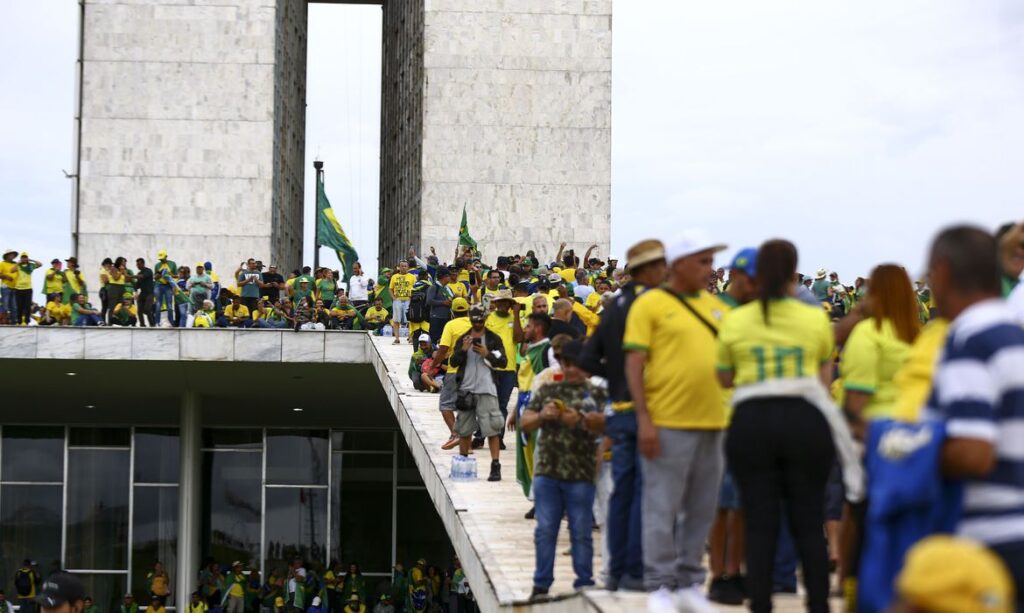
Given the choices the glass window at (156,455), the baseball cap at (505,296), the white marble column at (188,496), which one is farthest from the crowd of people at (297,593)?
the baseball cap at (505,296)

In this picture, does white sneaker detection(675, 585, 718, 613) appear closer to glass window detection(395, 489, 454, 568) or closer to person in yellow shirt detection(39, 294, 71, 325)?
person in yellow shirt detection(39, 294, 71, 325)

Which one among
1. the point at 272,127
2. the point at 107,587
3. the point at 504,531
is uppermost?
the point at 272,127

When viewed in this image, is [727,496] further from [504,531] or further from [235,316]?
[235,316]

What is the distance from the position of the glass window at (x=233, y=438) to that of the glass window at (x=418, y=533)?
10.6 feet

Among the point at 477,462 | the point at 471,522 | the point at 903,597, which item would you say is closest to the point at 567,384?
the point at 471,522

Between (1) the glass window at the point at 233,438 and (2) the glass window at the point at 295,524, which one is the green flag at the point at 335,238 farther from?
(2) the glass window at the point at 295,524

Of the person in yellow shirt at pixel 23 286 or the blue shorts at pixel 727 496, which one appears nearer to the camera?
the blue shorts at pixel 727 496

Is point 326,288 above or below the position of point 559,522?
above

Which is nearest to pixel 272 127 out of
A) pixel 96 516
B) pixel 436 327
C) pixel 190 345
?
pixel 96 516

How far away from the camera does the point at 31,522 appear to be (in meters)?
31.6

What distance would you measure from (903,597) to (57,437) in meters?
31.0

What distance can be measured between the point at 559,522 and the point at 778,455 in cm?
224

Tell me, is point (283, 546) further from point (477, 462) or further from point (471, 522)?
point (471, 522)

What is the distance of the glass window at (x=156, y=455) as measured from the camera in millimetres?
32062
